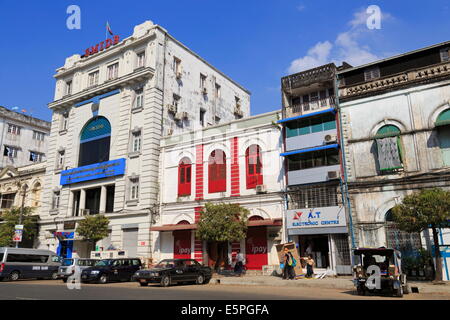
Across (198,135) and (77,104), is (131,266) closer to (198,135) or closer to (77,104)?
(198,135)

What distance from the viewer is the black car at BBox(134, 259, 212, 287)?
60.3 ft

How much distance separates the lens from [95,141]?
1383 inches

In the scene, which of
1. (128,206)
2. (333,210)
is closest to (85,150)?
(128,206)

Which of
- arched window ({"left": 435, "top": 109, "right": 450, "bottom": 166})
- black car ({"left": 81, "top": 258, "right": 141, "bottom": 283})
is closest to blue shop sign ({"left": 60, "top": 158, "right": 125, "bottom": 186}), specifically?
black car ({"left": 81, "top": 258, "right": 141, "bottom": 283})

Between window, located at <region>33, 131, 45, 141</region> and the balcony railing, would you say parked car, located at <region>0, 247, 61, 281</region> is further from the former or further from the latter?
window, located at <region>33, 131, 45, 141</region>

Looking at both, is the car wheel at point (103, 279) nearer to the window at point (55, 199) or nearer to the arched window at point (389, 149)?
the arched window at point (389, 149)

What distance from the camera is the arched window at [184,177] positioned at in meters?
29.3

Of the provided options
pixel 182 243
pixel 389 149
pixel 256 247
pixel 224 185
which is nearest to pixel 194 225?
pixel 182 243

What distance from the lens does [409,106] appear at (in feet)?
70.8

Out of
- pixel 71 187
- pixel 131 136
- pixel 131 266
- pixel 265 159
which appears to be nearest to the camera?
pixel 131 266

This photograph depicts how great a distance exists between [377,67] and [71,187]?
1094 inches

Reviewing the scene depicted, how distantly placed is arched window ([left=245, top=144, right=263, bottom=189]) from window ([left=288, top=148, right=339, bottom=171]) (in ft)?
7.43

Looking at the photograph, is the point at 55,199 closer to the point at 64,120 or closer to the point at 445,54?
the point at 64,120

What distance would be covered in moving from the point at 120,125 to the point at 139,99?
280 cm
